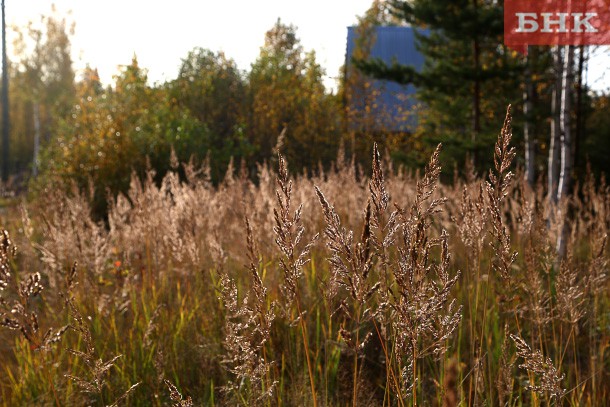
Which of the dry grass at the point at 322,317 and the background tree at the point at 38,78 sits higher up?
the background tree at the point at 38,78

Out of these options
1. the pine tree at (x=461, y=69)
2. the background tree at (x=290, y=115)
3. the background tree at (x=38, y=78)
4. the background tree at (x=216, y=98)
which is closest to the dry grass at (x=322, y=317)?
the pine tree at (x=461, y=69)

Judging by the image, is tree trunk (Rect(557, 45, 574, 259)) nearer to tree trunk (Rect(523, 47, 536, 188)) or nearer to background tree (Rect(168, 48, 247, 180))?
tree trunk (Rect(523, 47, 536, 188))

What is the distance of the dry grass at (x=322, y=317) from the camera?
160cm

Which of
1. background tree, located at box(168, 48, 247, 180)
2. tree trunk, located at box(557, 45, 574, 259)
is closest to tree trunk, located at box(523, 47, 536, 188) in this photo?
tree trunk, located at box(557, 45, 574, 259)

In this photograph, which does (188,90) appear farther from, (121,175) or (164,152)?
(121,175)

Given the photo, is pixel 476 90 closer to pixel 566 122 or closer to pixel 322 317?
pixel 566 122

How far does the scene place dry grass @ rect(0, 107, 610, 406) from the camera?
1.60m

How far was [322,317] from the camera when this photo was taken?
3.62 meters

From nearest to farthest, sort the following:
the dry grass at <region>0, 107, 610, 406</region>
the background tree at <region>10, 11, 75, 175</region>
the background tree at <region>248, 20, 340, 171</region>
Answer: the dry grass at <region>0, 107, 610, 406</region> → the background tree at <region>248, 20, 340, 171</region> → the background tree at <region>10, 11, 75, 175</region>

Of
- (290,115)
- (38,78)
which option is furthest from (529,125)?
(38,78)

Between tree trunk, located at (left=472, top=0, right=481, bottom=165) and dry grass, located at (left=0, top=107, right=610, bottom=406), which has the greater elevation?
tree trunk, located at (left=472, top=0, right=481, bottom=165)

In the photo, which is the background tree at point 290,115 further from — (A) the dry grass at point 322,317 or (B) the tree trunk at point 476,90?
(A) the dry grass at point 322,317

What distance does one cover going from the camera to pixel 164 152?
13570 mm

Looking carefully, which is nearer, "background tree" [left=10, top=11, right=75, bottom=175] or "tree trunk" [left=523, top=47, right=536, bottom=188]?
"tree trunk" [left=523, top=47, right=536, bottom=188]
